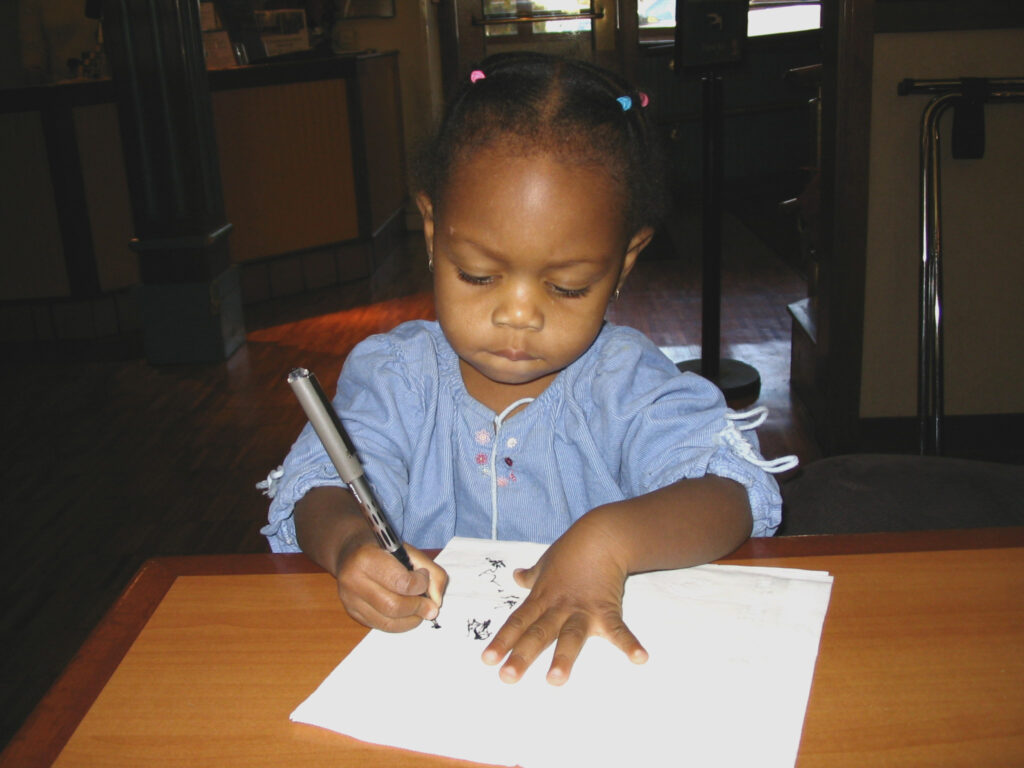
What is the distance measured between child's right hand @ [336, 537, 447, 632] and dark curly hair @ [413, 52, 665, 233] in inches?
14.7

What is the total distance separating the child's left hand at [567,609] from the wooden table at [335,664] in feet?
0.33

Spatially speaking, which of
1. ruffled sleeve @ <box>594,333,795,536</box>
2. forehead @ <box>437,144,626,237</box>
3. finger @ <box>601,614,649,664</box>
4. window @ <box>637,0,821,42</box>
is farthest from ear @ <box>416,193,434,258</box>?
window @ <box>637,0,821,42</box>

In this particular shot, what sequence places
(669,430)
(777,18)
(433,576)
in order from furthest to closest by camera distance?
(777,18) < (669,430) < (433,576)

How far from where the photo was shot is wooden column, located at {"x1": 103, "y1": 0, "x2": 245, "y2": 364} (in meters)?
3.04

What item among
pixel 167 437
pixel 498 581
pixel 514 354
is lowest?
pixel 167 437

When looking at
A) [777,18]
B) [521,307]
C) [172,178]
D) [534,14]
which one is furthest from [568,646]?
[777,18]

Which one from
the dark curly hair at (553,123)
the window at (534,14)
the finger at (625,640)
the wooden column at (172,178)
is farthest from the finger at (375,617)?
the window at (534,14)

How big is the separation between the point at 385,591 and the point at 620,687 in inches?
6.5

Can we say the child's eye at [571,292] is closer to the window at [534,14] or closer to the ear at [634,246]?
the ear at [634,246]

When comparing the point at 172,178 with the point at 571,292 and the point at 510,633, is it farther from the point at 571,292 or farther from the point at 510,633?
the point at 510,633

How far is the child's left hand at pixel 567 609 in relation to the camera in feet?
1.90

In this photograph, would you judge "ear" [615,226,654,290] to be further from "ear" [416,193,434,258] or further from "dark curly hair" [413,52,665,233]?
Answer: "ear" [416,193,434,258]

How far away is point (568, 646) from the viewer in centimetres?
58

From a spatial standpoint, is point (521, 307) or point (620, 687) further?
point (521, 307)
